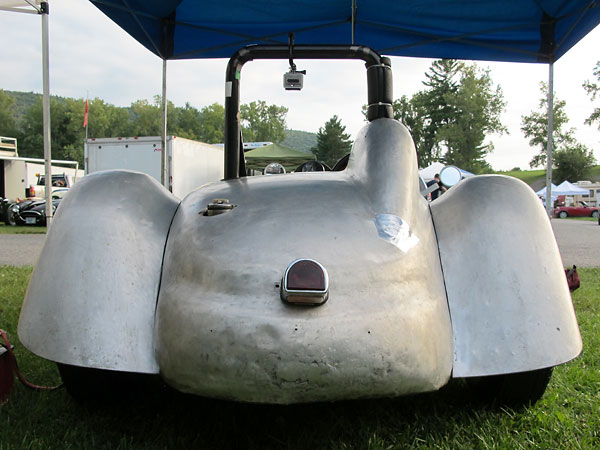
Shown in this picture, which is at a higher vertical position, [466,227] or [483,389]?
[466,227]

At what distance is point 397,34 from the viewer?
5930 millimetres

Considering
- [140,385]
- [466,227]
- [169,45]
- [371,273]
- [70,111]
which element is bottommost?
[140,385]

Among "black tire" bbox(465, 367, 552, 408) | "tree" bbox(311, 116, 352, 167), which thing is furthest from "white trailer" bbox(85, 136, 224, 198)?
"tree" bbox(311, 116, 352, 167)

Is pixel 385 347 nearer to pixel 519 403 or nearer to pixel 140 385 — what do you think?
pixel 519 403

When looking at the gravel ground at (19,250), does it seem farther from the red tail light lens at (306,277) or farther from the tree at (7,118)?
the tree at (7,118)

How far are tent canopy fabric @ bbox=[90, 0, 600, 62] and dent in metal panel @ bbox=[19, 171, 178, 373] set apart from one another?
385cm

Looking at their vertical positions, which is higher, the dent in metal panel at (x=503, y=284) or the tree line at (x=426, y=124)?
the tree line at (x=426, y=124)

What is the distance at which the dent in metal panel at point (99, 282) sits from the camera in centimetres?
155

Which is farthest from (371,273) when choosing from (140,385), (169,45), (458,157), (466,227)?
(458,157)

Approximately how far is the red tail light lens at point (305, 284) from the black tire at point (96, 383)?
97 centimetres

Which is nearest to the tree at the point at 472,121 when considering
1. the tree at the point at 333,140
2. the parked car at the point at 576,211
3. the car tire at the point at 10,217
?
the tree at the point at 333,140

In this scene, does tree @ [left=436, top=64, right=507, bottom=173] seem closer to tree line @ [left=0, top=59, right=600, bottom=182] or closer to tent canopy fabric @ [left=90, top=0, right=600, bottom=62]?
tree line @ [left=0, top=59, right=600, bottom=182]

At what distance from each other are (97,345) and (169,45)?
16.3 feet

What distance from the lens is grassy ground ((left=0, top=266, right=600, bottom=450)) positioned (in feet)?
5.76
